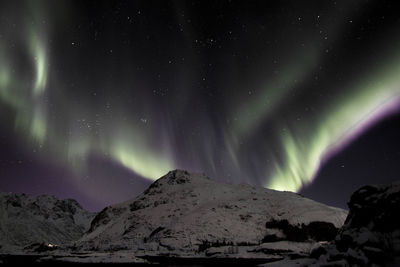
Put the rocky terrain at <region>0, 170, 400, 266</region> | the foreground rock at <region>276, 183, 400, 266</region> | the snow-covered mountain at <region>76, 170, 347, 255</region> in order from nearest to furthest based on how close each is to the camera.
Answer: the foreground rock at <region>276, 183, 400, 266</region> < the rocky terrain at <region>0, 170, 400, 266</region> < the snow-covered mountain at <region>76, 170, 347, 255</region>

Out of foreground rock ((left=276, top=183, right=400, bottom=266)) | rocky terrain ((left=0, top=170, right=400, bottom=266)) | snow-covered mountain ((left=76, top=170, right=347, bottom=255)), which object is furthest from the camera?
snow-covered mountain ((left=76, top=170, right=347, bottom=255))

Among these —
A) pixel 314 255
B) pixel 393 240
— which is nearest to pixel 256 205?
pixel 314 255

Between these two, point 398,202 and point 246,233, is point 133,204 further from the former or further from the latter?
point 398,202

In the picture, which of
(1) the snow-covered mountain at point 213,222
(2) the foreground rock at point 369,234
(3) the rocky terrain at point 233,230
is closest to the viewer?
(2) the foreground rock at point 369,234

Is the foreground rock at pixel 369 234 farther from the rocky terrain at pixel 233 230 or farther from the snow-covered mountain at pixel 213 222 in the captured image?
the snow-covered mountain at pixel 213 222

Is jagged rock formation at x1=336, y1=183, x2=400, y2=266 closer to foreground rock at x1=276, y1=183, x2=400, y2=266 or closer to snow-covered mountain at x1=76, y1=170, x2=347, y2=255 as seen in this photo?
foreground rock at x1=276, y1=183, x2=400, y2=266

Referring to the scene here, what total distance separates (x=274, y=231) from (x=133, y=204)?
145 feet

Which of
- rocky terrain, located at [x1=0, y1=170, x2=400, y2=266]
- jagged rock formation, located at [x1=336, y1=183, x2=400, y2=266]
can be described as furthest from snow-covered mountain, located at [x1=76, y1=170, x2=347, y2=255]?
jagged rock formation, located at [x1=336, y1=183, x2=400, y2=266]

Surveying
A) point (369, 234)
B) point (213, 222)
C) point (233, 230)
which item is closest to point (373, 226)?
point (369, 234)

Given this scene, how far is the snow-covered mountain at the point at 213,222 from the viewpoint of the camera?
40.0m

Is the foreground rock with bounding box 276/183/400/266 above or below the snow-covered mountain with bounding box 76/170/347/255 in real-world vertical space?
below

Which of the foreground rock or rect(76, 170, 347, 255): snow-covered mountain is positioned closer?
the foreground rock

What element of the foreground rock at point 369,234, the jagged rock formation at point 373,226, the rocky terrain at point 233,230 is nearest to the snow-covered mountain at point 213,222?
the rocky terrain at point 233,230

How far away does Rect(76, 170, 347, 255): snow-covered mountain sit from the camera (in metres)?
40.0
